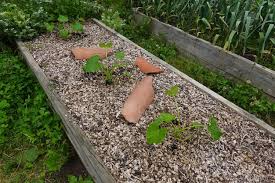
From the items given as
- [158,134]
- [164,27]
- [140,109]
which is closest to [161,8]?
[164,27]

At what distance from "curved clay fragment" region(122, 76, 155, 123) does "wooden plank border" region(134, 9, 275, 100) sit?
1.15m

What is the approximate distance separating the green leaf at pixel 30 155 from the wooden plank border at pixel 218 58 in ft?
8.10

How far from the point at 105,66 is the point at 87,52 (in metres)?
0.46

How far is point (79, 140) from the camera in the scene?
260 centimetres

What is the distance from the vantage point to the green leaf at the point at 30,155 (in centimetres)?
291

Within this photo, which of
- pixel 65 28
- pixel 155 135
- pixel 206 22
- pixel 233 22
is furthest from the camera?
pixel 65 28

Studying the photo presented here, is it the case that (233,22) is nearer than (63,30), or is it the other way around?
(233,22)

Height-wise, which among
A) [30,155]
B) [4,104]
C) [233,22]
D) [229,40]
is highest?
[233,22]

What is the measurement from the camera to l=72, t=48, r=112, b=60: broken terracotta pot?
12.6 ft

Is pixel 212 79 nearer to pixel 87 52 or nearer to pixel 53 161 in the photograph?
pixel 87 52

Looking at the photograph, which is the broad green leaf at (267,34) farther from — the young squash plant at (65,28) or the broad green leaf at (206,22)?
the young squash plant at (65,28)

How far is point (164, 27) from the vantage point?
4.93 meters

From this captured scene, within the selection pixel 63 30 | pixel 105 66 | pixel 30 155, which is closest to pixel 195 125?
pixel 105 66

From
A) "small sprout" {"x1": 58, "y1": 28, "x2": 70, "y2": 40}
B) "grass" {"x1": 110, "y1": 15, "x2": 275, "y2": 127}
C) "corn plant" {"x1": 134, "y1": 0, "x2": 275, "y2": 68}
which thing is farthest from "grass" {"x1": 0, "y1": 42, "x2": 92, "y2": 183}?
"corn plant" {"x1": 134, "y1": 0, "x2": 275, "y2": 68}
